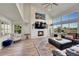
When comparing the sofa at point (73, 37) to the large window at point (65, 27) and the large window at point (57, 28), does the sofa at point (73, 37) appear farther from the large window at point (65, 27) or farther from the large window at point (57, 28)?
the large window at point (57, 28)

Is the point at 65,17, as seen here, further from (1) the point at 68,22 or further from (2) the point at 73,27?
(2) the point at 73,27

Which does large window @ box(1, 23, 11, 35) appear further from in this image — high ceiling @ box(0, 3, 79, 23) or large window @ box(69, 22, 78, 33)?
large window @ box(69, 22, 78, 33)

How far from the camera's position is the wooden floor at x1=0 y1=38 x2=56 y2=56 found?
11.0ft

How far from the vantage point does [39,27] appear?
3.73 meters

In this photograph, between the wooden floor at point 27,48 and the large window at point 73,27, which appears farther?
the wooden floor at point 27,48

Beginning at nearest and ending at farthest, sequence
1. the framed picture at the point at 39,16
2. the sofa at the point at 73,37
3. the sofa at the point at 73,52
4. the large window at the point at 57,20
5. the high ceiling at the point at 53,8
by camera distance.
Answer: the sofa at the point at 73,52 → the high ceiling at the point at 53,8 → the sofa at the point at 73,37 → the large window at the point at 57,20 → the framed picture at the point at 39,16

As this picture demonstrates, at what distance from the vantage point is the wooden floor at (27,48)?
335 centimetres

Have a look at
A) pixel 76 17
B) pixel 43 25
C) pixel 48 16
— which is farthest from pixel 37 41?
pixel 76 17

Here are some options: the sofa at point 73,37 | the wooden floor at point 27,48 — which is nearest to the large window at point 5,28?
the wooden floor at point 27,48

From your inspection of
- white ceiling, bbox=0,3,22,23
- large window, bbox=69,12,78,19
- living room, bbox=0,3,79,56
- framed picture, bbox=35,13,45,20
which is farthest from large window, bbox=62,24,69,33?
white ceiling, bbox=0,3,22,23

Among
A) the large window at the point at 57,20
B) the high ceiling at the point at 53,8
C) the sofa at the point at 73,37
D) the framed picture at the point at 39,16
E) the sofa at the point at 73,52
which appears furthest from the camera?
the framed picture at the point at 39,16

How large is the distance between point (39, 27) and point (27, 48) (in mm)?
731

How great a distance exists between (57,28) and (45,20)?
1.35 ft

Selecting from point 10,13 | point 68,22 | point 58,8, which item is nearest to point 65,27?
point 68,22
